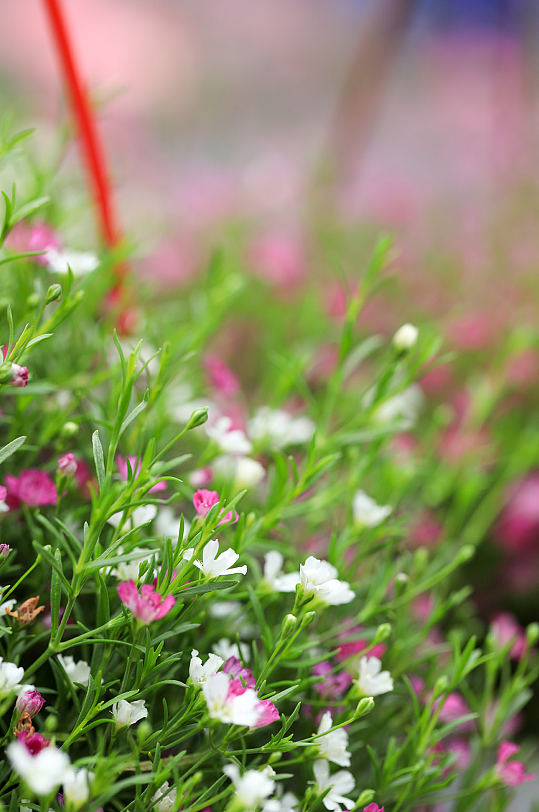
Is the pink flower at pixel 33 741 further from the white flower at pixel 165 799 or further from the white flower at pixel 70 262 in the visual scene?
the white flower at pixel 70 262

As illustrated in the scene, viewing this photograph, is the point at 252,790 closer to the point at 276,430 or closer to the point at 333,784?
the point at 333,784

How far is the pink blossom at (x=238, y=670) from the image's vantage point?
1.02 feet

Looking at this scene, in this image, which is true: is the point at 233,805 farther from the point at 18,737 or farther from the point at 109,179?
the point at 109,179

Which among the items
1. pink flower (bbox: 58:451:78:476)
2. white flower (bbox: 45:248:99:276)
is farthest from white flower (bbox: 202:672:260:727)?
white flower (bbox: 45:248:99:276)

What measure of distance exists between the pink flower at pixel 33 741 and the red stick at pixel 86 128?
0.29 m

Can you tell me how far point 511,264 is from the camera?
90 cm

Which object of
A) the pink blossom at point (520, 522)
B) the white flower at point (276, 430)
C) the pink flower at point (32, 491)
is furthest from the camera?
the pink blossom at point (520, 522)

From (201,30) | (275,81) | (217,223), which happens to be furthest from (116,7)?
(217,223)

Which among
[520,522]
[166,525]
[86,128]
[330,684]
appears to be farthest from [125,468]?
[520,522]

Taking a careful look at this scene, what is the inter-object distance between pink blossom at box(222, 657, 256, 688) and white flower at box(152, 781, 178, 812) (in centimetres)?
5

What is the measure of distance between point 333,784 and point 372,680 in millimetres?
47

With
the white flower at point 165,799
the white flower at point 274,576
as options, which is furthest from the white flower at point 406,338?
the white flower at point 165,799

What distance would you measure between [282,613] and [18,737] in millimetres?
147

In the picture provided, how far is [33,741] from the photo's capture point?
10.9 inches
